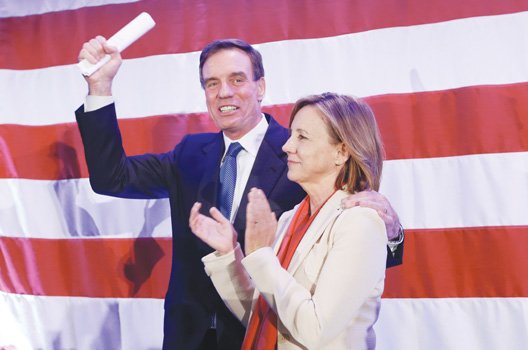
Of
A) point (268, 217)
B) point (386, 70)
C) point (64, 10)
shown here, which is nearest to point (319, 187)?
point (268, 217)

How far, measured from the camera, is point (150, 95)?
2.13m

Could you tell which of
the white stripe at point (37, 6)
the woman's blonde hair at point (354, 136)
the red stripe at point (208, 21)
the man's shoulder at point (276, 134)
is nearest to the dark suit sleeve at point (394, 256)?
the woman's blonde hair at point (354, 136)

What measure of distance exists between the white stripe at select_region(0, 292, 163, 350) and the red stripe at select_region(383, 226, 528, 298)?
0.82 metres

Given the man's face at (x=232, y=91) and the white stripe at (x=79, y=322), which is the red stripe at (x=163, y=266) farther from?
the man's face at (x=232, y=91)

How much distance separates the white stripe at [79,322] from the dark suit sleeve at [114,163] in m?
0.60

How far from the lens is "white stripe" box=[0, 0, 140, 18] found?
224cm

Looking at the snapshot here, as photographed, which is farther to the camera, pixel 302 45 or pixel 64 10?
pixel 64 10

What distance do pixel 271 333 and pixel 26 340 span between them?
1449 millimetres

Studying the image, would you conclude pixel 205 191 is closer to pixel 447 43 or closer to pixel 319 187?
pixel 319 187

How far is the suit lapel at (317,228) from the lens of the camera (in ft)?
3.75

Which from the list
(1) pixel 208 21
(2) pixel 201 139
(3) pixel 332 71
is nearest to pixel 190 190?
(2) pixel 201 139

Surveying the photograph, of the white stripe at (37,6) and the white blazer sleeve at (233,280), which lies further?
the white stripe at (37,6)

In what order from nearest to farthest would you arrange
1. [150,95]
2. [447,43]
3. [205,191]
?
[205,191], [447,43], [150,95]

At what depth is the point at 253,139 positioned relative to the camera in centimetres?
157
